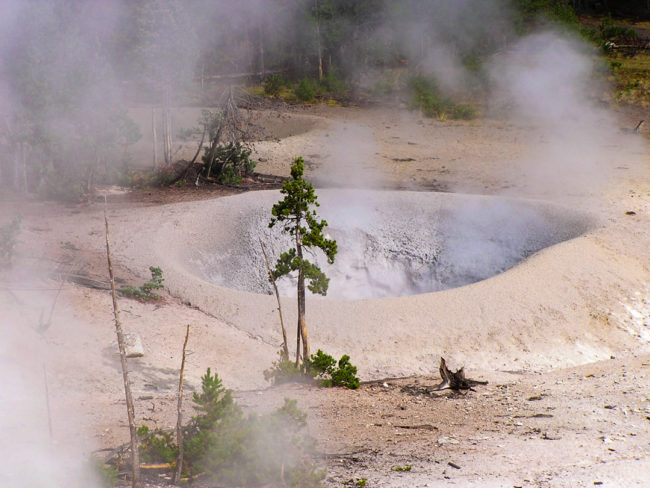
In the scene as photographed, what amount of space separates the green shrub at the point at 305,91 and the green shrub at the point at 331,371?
1558 cm

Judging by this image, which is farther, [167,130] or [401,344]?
[167,130]

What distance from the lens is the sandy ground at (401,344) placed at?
199 inches

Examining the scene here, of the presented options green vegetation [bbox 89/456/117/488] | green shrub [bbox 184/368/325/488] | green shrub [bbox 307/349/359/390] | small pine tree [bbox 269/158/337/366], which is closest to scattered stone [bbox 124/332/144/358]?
small pine tree [bbox 269/158/337/366]

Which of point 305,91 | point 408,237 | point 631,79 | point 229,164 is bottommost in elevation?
point 408,237

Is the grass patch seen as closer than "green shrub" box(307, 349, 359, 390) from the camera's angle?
No

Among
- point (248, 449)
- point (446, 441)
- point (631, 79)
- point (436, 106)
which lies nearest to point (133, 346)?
point (248, 449)

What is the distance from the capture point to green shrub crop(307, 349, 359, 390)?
6.68 m

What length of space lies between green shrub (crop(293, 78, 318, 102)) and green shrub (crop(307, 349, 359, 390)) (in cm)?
1558

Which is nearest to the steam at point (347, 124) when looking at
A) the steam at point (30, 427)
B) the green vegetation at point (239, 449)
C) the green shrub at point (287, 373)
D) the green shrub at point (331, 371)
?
the steam at point (30, 427)

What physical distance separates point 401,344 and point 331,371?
1.45 metres

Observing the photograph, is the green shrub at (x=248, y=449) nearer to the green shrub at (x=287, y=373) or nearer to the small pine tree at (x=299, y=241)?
the green shrub at (x=287, y=373)

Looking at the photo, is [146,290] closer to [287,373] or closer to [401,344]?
[287,373]

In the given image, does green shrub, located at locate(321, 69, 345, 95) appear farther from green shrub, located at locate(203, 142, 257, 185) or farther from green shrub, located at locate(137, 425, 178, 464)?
green shrub, located at locate(137, 425, 178, 464)

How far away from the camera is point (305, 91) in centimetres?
2152
